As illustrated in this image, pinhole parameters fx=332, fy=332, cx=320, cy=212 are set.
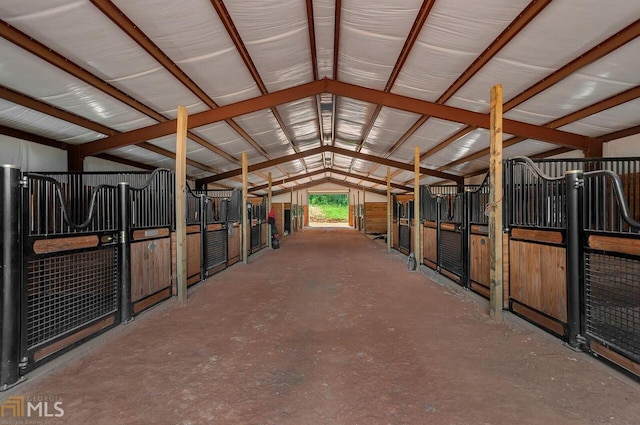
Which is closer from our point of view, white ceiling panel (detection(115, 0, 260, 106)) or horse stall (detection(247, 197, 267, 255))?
white ceiling panel (detection(115, 0, 260, 106))

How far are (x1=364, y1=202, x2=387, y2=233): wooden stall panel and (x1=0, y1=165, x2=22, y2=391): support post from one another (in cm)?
1464

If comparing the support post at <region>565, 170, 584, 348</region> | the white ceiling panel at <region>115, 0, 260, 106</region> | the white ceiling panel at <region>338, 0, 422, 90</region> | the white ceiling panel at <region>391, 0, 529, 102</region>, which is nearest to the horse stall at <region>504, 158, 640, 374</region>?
the support post at <region>565, 170, 584, 348</region>

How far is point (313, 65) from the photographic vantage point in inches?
233

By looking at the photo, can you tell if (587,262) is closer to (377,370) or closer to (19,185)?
(377,370)

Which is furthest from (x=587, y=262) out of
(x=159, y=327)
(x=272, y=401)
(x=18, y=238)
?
(x=18, y=238)

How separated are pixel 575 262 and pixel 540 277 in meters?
0.52

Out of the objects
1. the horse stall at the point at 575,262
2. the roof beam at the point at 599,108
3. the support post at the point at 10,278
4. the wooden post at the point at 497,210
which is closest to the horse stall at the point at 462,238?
the wooden post at the point at 497,210

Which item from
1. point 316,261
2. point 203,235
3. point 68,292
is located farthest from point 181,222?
point 316,261

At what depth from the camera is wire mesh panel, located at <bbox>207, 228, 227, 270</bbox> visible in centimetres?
616

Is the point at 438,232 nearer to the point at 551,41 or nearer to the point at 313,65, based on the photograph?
the point at 551,41

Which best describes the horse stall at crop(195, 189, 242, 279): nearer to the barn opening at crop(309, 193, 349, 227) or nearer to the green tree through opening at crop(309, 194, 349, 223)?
the barn opening at crop(309, 193, 349, 227)

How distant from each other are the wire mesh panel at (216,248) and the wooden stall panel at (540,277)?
191 inches

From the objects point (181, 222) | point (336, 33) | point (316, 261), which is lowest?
point (316, 261)

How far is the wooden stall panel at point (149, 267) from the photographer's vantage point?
366 centimetres
